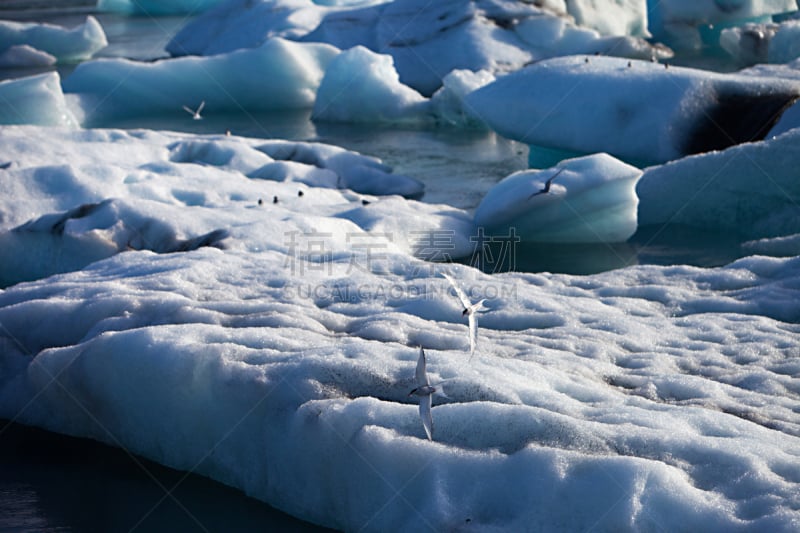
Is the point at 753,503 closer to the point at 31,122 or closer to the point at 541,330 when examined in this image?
the point at 541,330

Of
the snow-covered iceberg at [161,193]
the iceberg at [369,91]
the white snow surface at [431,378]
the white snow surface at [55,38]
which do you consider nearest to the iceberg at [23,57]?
the white snow surface at [55,38]

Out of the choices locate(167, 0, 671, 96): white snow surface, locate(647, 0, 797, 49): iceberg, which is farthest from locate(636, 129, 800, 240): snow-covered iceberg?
locate(647, 0, 797, 49): iceberg

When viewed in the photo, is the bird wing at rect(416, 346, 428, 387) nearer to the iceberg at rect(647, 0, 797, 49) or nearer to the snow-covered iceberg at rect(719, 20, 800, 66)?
the snow-covered iceberg at rect(719, 20, 800, 66)

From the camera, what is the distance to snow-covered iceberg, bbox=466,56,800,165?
10617mm

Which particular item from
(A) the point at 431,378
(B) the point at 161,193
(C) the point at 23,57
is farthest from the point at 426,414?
(C) the point at 23,57

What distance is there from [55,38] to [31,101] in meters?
8.72

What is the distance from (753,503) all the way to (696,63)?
1552cm

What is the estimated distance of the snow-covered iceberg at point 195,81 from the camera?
1585 centimetres

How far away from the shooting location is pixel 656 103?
1072 centimetres

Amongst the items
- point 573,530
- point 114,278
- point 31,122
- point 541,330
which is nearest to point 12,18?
point 31,122

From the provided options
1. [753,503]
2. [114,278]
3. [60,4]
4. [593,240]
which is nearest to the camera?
[753,503]

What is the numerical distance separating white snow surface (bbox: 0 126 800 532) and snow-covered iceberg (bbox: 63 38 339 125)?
8.40 meters

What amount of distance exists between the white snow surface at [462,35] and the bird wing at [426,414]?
13.0 meters

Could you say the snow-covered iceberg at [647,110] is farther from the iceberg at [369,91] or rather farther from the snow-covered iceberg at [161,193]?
the iceberg at [369,91]
